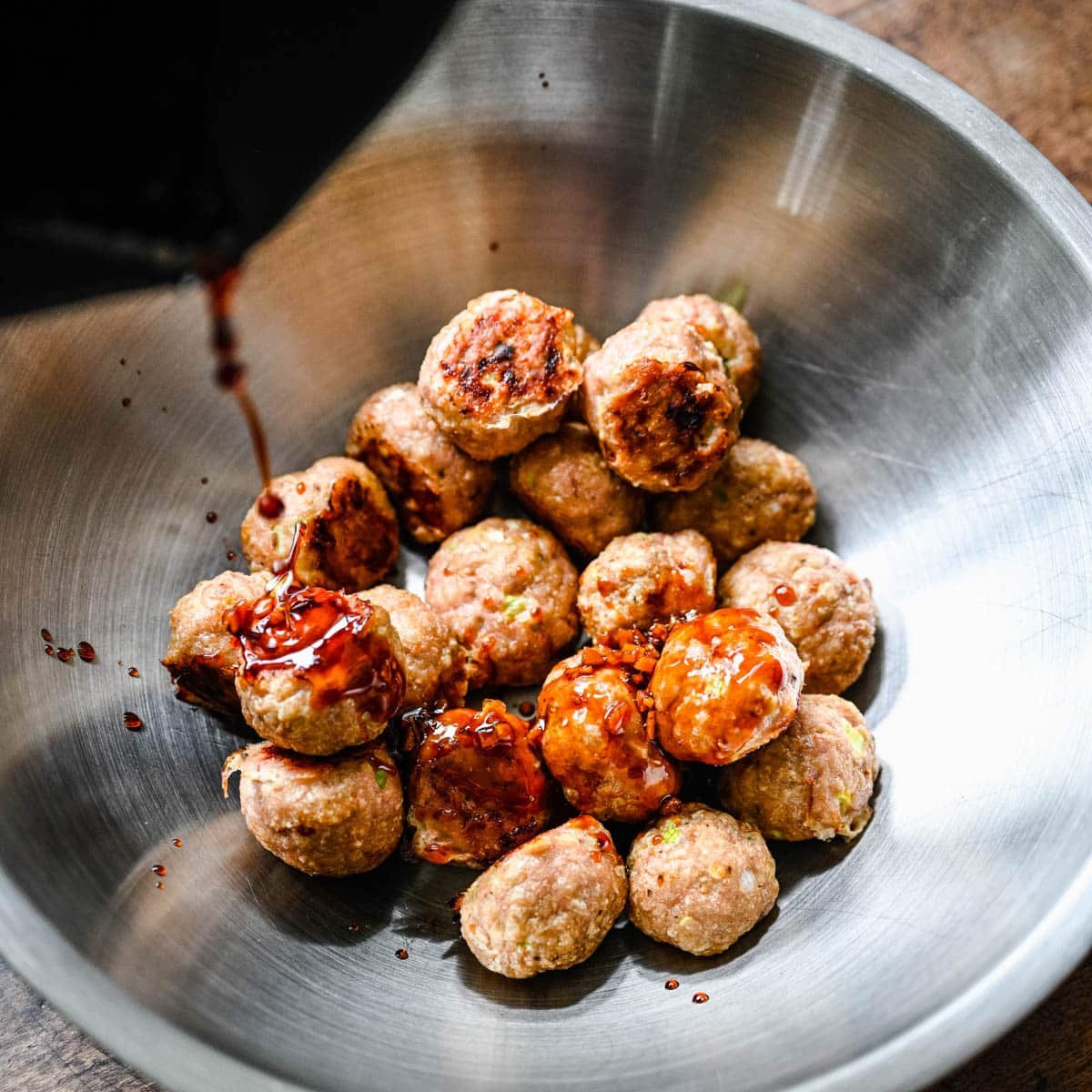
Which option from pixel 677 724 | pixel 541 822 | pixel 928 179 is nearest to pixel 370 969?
pixel 541 822

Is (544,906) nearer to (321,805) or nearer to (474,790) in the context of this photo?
(474,790)

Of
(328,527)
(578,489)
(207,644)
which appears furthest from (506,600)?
(207,644)

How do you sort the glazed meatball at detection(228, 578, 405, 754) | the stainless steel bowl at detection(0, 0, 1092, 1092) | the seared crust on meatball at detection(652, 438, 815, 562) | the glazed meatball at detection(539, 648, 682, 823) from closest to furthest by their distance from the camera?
1. the stainless steel bowl at detection(0, 0, 1092, 1092)
2. the glazed meatball at detection(228, 578, 405, 754)
3. the glazed meatball at detection(539, 648, 682, 823)
4. the seared crust on meatball at detection(652, 438, 815, 562)

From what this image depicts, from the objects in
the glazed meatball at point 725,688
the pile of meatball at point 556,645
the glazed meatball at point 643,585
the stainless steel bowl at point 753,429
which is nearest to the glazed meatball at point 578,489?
the pile of meatball at point 556,645

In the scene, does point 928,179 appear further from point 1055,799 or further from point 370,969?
point 370,969

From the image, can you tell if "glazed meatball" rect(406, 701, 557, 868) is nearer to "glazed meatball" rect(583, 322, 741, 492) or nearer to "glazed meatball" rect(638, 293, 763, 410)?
"glazed meatball" rect(583, 322, 741, 492)

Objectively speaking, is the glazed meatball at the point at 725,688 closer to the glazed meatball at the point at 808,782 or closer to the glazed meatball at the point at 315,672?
the glazed meatball at the point at 808,782

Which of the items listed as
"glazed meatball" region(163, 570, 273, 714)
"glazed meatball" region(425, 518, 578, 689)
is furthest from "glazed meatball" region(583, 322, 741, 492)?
"glazed meatball" region(163, 570, 273, 714)
